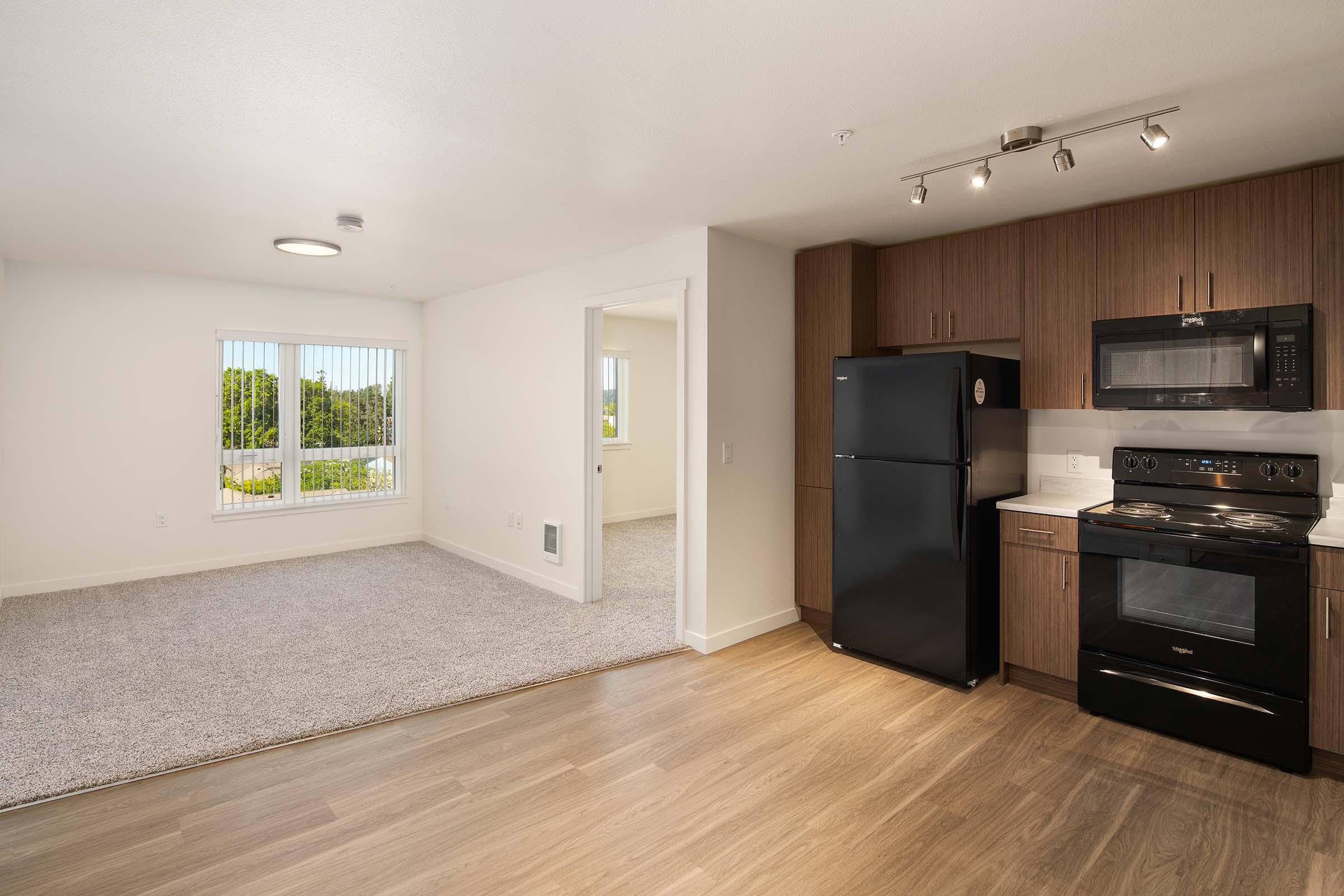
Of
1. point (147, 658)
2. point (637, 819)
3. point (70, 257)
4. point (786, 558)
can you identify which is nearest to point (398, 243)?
point (70, 257)

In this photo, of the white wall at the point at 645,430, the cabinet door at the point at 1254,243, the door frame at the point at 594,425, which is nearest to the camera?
the cabinet door at the point at 1254,243

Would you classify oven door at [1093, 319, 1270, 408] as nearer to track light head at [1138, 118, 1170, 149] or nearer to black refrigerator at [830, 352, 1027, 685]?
black refrigerator at [830, 352, 1027, 685]

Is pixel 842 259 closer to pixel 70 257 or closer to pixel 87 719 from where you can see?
pixel 87 719

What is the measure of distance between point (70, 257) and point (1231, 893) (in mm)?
6612

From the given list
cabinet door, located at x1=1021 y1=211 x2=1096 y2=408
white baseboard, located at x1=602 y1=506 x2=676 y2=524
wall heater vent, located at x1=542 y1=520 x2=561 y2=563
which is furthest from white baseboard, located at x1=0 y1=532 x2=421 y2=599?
cabinet door, located at x1=1021 y1=211 x2=1096 y2=408

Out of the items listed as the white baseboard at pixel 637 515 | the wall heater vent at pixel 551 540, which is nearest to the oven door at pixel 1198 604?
the wall heater vent at pixel 551 540

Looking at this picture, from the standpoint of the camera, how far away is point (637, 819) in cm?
233

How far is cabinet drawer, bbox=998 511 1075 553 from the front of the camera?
10.4 feet

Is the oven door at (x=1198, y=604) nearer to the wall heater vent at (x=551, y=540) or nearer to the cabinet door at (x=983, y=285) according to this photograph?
the cabinet door at (x=983, y=285)

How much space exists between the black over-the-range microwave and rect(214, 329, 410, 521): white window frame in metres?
5.62

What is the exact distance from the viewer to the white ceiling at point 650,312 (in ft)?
23.3

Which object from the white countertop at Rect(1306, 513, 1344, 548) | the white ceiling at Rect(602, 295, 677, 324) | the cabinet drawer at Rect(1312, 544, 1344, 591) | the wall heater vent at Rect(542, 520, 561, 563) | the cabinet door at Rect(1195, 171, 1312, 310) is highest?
the white ceiling at Rect(602, 295, 677, 324)

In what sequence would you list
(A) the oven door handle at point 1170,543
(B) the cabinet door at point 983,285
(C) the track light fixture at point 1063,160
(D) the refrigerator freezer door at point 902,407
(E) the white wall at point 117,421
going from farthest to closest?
1. (E) the white wall at point 117,421
2. (B) the cabinet door at point 983,285
3. (D) the refrigerator freezer door at point 902,407
4. (A) the oven door handle at point 1170,543
5. (C) the track light fixture at point 1063,160

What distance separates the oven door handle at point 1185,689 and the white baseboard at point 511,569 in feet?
10.1
